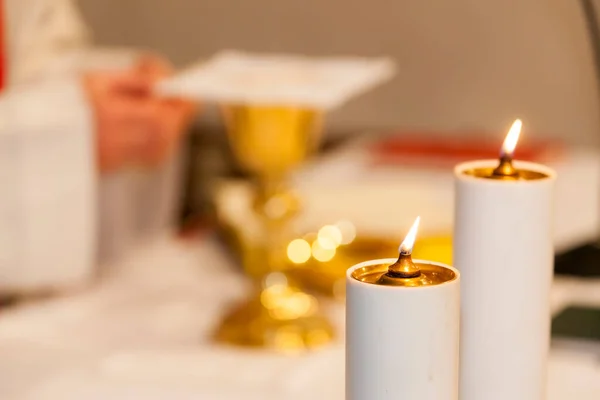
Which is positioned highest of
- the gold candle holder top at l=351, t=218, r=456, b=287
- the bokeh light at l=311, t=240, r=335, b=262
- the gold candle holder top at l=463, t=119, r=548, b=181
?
the gold candle holder top at l=463, t=119, r=548, b=181

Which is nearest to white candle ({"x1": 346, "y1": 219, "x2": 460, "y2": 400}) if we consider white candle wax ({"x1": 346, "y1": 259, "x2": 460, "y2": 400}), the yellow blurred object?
white candle wax ({"x1": 346, "y1": 259, "x2": 460, "y2": 400})

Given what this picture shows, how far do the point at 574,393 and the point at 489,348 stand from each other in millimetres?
228

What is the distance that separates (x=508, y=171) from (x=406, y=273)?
0.39 ft

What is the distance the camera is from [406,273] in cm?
46

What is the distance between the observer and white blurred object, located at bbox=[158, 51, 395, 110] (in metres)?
0.78

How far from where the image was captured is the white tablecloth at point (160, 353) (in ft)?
2.47

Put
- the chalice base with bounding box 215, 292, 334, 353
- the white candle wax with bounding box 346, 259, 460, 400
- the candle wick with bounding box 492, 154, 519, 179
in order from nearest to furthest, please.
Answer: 1. the white candle wax with bounding box 346, 259, 460, 400
2. the candle wick with bounding box 492, 154, 519, 179
3. the chalice base with bounding box 215, 292, 334, 353

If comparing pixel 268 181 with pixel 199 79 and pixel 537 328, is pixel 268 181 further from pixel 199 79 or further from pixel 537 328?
pixel 537 328

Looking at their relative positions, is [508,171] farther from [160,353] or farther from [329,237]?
[329,237]

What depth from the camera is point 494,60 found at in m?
1.50

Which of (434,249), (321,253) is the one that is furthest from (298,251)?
(434,249)

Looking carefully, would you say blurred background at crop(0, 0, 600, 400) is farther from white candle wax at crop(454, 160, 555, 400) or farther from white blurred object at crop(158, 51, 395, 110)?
white candle wax at crop(454, 160, 555, 400)

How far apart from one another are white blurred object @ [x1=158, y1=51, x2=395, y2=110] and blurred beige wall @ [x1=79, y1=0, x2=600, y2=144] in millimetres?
583

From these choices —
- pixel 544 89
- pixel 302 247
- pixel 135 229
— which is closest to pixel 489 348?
pixel 302 247
